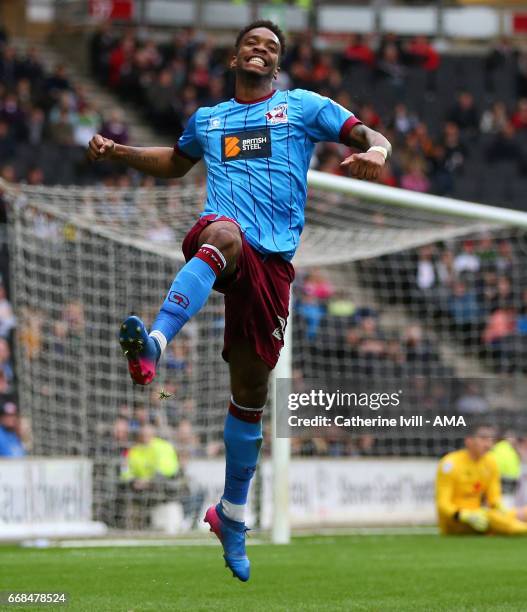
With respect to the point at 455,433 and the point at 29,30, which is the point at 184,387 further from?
the point at 29,30

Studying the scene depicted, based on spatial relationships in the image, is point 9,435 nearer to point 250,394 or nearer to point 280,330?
point 250,394

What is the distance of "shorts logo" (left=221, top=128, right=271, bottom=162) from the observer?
22.0 ft

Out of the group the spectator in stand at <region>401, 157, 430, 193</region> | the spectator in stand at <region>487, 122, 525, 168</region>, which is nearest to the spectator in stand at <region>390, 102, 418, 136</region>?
the spectator in stand at <region>401, 157, 430, 193</region>

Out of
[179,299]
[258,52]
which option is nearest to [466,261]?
[258,52]

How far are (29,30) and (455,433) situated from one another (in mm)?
13059

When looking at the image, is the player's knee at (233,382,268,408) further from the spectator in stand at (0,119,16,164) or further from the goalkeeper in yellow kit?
the spectator in stand at (0,119,16,164)

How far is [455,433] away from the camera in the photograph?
16.5m

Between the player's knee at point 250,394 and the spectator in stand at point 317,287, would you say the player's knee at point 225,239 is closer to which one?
the player's knee at point 250,394

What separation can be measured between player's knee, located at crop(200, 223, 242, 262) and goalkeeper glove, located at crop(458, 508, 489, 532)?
29.5ft

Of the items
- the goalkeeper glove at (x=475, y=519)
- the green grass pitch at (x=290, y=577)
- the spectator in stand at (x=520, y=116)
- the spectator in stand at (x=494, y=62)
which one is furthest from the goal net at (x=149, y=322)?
the spectator in stand at (x=494, y=62)

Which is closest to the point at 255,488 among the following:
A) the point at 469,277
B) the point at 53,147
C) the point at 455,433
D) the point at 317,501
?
the point at 317,501

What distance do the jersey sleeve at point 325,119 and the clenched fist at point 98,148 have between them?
1036mm

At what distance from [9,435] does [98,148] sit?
8042 millimetres

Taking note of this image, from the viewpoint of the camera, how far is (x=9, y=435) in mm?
14414
